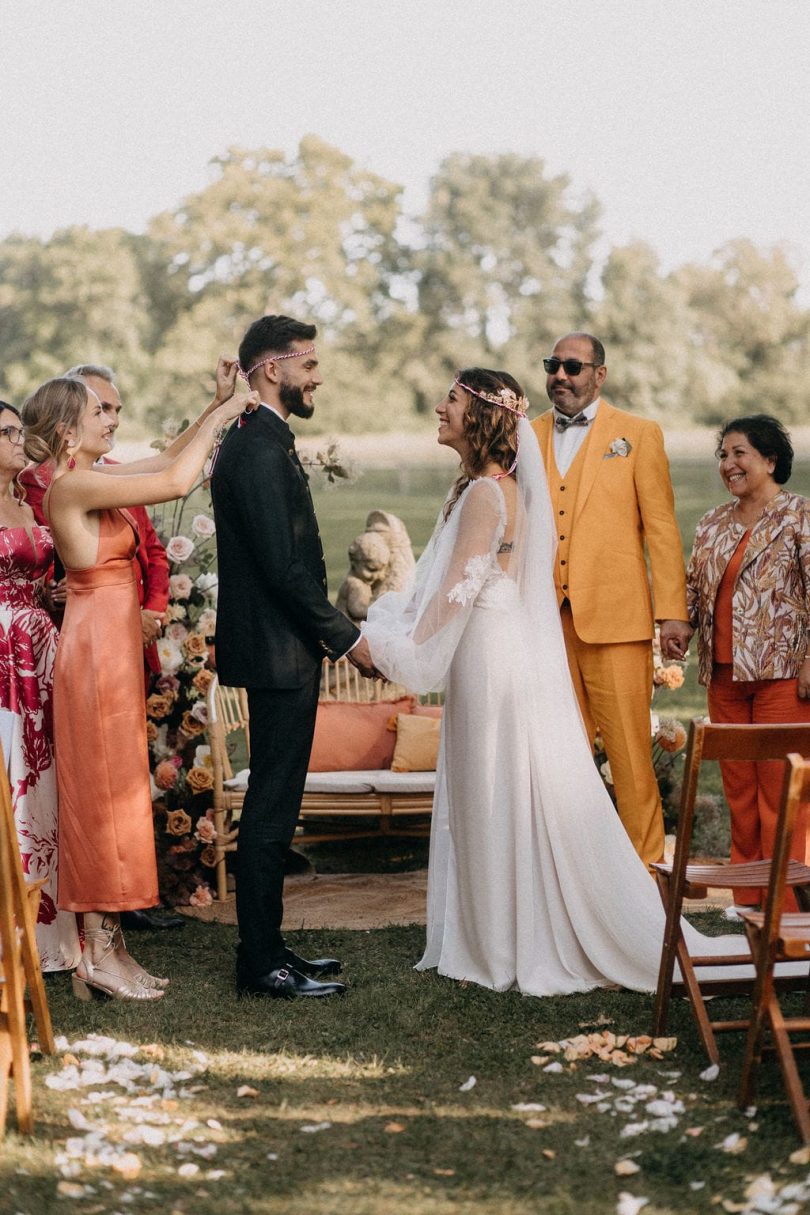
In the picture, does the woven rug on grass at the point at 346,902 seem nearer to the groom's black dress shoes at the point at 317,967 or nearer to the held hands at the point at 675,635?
the groom's black dress shoes at the point at 317,967

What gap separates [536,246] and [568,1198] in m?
20.2

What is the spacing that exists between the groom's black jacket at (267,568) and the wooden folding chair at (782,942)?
1705 millimetres

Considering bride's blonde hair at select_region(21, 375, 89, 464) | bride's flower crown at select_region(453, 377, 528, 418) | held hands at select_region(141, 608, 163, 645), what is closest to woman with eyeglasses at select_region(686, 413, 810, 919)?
bride's flower crown at select_region(453, 377, 528, 418)

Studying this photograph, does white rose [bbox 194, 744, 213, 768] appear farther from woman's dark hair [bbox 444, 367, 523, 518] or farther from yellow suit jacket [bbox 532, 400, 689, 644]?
woman's dark hair [bbox 444, 367, 523, 518]

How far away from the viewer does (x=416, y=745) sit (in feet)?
22.4

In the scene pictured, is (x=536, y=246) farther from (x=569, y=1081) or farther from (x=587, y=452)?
(x=569, y=1081)

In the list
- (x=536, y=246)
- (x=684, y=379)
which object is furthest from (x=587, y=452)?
(x=536, y=246)

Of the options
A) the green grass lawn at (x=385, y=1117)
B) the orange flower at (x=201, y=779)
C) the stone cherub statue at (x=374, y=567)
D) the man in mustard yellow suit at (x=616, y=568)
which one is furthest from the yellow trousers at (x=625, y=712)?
the stone cherub statue at (x=374, y=567)

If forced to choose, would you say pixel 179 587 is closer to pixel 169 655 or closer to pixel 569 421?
pixel 169 655

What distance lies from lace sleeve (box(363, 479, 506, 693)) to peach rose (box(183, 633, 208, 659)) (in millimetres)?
1579

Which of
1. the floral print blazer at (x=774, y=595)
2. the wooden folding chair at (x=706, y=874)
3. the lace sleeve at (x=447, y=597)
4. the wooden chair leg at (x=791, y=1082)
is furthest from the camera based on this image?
the floral print blazer at (x=774, y=595)

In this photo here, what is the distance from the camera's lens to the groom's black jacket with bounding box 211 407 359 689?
4348 millimetres

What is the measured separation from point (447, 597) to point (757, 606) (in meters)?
1.41

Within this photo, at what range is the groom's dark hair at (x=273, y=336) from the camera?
4.44m
